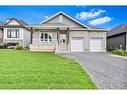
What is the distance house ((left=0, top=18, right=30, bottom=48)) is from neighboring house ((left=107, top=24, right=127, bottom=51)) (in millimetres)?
10775

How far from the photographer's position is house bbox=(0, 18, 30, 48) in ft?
105

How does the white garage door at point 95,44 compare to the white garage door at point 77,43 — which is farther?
the white garage door at point 95,44

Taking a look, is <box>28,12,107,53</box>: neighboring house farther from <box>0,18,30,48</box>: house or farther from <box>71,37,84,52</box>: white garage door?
<box>0,18,30,48</box>: house

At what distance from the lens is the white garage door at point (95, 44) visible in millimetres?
27594

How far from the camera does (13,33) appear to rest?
111ft

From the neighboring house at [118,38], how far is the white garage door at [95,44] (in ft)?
9.45

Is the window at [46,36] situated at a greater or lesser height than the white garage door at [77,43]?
greater

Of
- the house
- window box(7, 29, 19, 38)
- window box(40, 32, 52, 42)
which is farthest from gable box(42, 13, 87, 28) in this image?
window box(7, 29, 19, 38)

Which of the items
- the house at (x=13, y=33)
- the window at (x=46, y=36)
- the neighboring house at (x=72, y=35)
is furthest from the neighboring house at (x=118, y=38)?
the house at (x=13, y=33)

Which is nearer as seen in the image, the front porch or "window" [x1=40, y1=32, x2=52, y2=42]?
the front porch

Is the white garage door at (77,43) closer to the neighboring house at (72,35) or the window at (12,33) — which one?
the neighboring house at (72,35)

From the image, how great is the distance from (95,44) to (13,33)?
11579mm

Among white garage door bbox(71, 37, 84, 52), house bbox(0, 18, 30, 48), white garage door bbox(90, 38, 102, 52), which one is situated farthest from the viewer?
house bbox(0, 18, 30, 48)

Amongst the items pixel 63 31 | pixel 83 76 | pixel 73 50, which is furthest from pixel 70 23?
pixel 83 76
